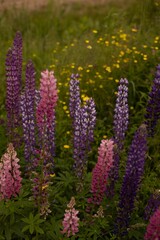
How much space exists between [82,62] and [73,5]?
5.38 metres

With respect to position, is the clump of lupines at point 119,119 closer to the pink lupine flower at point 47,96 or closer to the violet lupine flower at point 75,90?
the violet lupine flower at point 75,90

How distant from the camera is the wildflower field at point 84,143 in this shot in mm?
3875

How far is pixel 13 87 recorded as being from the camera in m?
4.82

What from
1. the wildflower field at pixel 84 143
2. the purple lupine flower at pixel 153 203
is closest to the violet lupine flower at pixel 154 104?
the wildflower field at pixel 84 143

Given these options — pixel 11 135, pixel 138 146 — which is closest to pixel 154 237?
pixel 138 146

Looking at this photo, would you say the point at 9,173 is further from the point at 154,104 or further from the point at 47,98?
the point at 154,104

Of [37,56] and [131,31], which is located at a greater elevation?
[131,31]

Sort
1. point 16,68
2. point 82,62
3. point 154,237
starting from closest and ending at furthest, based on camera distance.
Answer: point 154,237 → point 16,68 → point 82,62

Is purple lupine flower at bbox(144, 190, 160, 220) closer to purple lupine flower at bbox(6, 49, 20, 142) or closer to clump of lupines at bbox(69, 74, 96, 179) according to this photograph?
clump of lupines at bbox(69, 74, 96, 179)

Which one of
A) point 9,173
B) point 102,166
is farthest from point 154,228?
point 9,173

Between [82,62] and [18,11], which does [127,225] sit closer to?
[82,62]

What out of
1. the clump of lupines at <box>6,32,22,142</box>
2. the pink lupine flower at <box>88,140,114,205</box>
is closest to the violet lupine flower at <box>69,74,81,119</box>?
the clump of lupines at <box>6,32,22,142</box>

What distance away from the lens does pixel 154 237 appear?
11.4 feet

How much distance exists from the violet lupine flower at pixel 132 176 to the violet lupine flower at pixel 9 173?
94 cm
